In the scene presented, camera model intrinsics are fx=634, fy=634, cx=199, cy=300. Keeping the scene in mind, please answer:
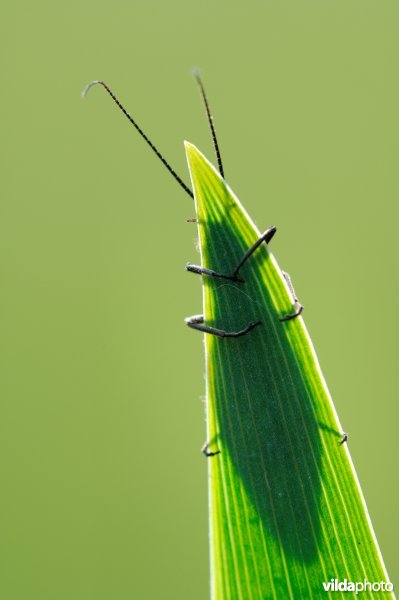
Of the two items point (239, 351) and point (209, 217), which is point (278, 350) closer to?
point (239, 351)

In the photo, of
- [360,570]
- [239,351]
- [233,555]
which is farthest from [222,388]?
[360,570]

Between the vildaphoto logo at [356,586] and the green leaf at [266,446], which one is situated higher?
the green leaf at [266,446]

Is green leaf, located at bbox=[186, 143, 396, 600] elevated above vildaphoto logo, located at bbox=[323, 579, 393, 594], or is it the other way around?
green leaf, located at bbox=[186, 143, 396, 600]

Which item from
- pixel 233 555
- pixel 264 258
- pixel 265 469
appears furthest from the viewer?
pixel 264 258

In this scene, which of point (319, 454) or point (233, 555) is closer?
point (233, 555)

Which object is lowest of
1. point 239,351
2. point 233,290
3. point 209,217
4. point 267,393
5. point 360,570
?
point 360,570
